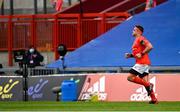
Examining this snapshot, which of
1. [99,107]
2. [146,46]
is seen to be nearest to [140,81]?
[146,46]

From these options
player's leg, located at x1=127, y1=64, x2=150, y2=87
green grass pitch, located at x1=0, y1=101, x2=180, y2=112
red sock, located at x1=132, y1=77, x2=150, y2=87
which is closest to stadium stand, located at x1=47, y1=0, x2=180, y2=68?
player's leg, located at x1=127, y1=64, x2=150, y2=87

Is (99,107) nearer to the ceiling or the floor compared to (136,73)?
nearer to the floor

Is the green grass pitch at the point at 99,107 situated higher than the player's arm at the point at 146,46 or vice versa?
the player's arm at the point at 146,46

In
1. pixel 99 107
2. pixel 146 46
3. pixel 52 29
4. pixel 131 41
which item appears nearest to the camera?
pixel 99 107

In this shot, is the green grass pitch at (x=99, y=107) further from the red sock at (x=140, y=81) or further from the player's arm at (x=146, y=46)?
the player's arm at (x=146, y=46)

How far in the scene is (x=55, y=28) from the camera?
1337 inches

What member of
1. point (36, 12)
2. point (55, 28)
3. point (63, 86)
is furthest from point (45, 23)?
point (63, 86)

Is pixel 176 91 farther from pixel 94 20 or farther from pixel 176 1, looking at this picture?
pixel 94 20

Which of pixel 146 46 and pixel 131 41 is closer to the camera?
pixel 146 46

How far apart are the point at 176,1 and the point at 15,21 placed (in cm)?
888

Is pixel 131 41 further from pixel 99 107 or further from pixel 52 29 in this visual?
pixel 99 107

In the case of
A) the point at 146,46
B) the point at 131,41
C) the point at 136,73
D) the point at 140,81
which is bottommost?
the point at 140,81

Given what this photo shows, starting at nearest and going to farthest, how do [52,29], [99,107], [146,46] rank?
[99,107] < [146,46] < [52,29]

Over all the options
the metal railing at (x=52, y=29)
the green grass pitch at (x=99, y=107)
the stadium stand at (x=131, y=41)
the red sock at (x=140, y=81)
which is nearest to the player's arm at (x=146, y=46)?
the red sock at (x=140, y=81)
